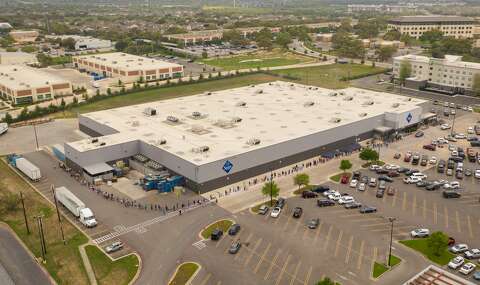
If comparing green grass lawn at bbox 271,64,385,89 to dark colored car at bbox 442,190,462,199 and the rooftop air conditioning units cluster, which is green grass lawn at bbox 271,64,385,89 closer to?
the rooftop air conditioning units cluster

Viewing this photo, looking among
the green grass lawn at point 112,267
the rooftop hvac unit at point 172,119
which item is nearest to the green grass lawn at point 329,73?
the rooftop hvac unit at point 172,119

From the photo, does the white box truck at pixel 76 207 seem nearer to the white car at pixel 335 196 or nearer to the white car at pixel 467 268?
the white car at pixel 335 196

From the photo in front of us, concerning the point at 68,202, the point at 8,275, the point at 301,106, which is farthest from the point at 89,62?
the point at 8,275

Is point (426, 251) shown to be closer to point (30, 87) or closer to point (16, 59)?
point (30, 87)

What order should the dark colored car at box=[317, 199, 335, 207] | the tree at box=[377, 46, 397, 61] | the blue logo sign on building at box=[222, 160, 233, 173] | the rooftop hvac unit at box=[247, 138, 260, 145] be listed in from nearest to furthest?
the dark colored car at box=[317, 199, 335, 207] → the blue logo sign on building at box=[222, 160, 233, 173] → the rooftop hvac unit at box=[247, 138, 260, 145] → the tree at box=[377, 46, 397, 61]

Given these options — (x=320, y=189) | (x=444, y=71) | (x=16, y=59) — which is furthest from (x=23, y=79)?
(x=444, y=71)

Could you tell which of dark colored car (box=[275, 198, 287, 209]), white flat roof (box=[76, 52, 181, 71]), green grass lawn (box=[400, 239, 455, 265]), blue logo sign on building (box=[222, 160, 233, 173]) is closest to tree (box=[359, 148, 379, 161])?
dark colored car (box=[275, 198, 287, 209])

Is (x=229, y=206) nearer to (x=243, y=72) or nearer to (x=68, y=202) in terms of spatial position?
(x=68, y=202)

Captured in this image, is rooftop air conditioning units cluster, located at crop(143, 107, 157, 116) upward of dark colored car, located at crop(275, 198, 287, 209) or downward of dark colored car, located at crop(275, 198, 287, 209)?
upward
